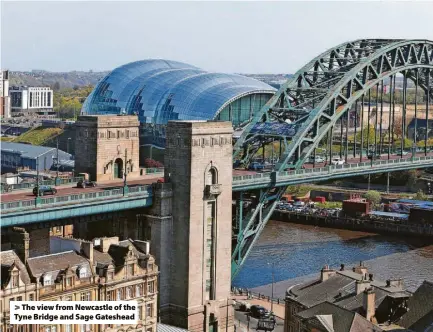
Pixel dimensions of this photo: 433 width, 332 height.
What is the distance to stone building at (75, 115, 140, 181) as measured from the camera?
197ft

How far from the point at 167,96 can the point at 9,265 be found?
255 ft

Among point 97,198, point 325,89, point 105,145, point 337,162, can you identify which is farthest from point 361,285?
point 337,162

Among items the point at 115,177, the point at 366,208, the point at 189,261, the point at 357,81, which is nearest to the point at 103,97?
the point at 366,208

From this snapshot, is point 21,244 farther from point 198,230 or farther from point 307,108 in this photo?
point 307,108

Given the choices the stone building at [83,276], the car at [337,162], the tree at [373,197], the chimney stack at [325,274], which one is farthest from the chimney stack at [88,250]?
the tree at [373,197]

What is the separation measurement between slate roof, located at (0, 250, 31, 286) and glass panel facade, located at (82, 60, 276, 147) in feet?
232

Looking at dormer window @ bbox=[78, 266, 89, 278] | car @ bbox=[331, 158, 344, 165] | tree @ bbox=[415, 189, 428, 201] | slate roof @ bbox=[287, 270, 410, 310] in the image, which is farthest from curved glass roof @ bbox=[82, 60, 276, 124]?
dormer window @ bbox=[78, 266, 89, 278]

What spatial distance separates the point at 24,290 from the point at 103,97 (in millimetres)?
85740

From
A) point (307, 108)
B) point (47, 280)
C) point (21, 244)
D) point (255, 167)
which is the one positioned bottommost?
point (47, 280)

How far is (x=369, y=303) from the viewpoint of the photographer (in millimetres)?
48719

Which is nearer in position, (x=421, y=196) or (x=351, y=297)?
(x=351, y=297)

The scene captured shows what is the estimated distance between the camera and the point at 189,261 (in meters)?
55.8

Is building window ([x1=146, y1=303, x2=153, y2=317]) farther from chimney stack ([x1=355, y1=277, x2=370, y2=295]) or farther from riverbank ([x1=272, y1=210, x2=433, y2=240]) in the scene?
riverbank ([x1=272, y1=210, x2=433, y2=240])

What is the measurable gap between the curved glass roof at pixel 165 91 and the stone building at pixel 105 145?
175ft
